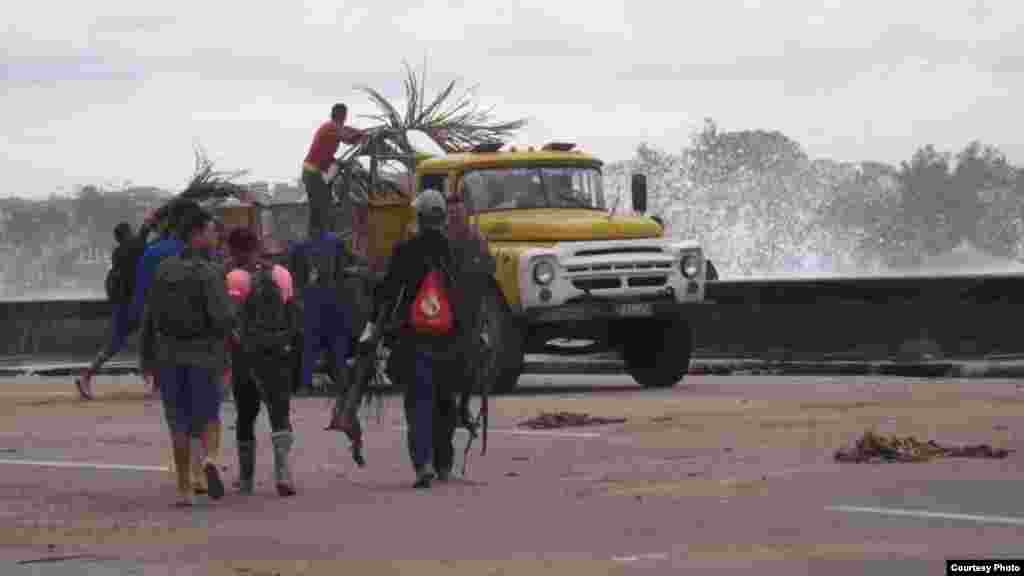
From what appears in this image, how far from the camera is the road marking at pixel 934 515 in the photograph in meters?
11.9

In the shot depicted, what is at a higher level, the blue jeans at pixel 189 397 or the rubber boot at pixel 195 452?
the blue jeans at pixel 189 397

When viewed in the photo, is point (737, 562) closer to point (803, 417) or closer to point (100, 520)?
point (100, 520)

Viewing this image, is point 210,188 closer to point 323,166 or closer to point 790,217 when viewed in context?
point 323,166

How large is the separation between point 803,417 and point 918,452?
3776mm

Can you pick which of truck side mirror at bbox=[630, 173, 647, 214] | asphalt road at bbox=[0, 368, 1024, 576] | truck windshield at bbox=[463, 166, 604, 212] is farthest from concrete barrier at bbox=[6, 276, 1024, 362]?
asphalt road at bbox=[0, 368, 1024, 576]

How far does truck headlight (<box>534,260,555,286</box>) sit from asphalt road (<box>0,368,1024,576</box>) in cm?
464

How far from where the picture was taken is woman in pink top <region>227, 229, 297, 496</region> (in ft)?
50.0

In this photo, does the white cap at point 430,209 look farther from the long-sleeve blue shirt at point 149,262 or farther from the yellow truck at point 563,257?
the yellow truck at point 563,257

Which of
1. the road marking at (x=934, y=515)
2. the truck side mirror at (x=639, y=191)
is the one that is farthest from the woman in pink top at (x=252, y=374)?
the truck side mirror at (x=639, y=191)

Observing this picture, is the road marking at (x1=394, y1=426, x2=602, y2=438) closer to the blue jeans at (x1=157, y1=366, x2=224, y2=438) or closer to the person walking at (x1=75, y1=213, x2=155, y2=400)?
the blue jeans at (x1=157, y1=366, x2=224, y2=438)

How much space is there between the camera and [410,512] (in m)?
13.5

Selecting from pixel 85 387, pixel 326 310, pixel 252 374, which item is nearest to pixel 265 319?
pixel 252 374

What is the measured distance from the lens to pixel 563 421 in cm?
1967

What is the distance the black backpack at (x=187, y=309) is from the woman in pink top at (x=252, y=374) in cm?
49
